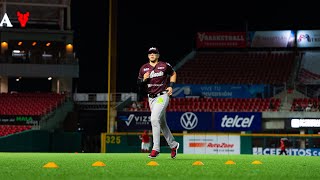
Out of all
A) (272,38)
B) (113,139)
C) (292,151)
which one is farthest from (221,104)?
(272,38)

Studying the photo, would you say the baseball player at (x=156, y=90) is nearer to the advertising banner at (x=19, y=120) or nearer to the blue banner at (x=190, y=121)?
the advertising banner at (x=19, y=120)

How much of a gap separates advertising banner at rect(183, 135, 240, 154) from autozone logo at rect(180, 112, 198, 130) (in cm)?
467

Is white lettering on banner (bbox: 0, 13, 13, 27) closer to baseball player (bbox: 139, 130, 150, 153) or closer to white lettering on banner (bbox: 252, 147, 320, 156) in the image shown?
baseball player (bbox: 139, 130, 150, 153)

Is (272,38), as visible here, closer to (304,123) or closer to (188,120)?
(304,123)

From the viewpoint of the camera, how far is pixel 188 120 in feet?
106

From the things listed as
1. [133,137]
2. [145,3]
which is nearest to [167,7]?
[145,3]

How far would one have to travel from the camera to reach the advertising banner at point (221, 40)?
153ft

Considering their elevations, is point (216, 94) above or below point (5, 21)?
below

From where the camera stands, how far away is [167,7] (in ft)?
149

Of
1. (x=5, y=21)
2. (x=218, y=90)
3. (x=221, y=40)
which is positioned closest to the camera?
(x=5, y=21)

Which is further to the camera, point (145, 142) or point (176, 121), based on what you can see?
point (176, 121)

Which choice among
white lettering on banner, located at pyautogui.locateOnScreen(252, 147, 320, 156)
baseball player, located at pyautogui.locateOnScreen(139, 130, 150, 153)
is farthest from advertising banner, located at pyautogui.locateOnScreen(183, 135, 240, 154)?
baseball player, located at pyautogui.locateOnScreen(139, 130, 150, 153)

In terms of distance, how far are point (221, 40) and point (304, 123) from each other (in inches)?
642

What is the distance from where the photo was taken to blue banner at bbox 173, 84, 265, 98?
38625mm
